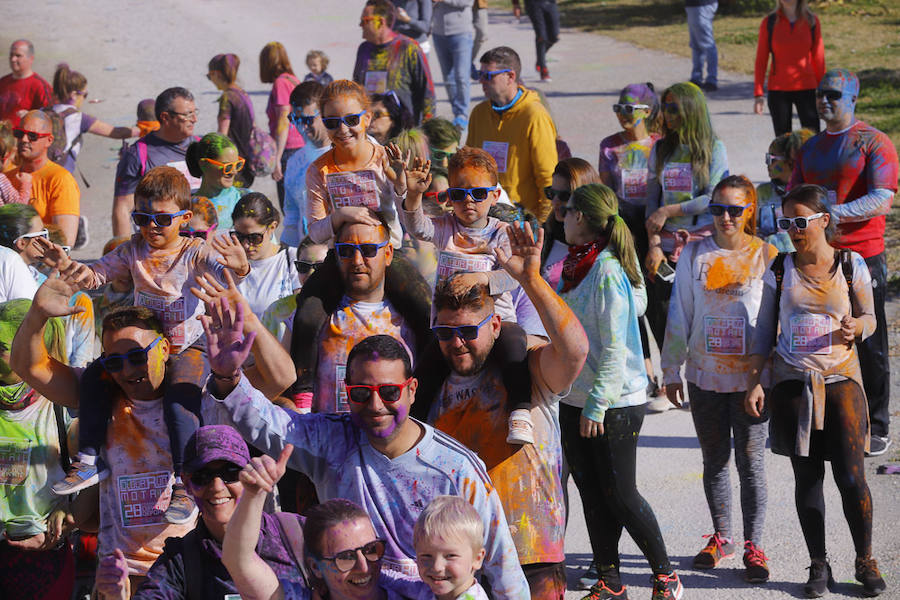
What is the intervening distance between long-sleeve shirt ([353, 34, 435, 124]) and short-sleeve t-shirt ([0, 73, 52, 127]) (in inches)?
119

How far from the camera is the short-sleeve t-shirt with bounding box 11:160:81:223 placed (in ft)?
23.4

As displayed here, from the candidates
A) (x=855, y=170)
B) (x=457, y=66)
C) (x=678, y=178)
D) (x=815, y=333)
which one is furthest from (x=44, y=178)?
(x=457, y=66)

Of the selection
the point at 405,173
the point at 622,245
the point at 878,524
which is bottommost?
the point at 878,524

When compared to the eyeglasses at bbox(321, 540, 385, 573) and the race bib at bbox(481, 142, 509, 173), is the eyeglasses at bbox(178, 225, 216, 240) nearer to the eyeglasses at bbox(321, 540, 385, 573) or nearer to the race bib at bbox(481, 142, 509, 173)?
the race bib at bbox(481, 142, 509, 173)

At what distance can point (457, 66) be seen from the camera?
12406 millimetres

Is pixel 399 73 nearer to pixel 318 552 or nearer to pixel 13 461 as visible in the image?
pixel 13 461

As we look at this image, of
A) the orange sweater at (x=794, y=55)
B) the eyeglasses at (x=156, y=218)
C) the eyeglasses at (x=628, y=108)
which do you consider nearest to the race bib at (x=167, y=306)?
the eyeglasses at (x=156, y=218)

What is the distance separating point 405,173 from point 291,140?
5.04 meters

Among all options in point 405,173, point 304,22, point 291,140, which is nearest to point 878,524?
point 405,173

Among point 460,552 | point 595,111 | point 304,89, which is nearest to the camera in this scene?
point 460,552

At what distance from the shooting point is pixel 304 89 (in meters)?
7.97

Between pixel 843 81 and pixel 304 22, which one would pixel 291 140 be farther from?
pixel 304 22

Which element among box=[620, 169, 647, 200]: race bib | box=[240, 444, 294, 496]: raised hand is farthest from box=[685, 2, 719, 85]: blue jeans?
box=[240, 444, 294, 496]: raised hand

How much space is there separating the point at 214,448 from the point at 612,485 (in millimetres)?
2177
